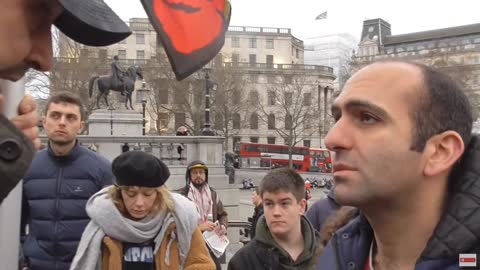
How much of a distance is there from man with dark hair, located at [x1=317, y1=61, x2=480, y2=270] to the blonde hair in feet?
5.60

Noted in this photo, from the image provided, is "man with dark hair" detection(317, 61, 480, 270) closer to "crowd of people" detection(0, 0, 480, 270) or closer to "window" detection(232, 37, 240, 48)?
"crowd of people" detection(0, 0, 480, 270)

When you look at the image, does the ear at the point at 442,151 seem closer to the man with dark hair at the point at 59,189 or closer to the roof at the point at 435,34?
the man with dark hair at the point at 59,189

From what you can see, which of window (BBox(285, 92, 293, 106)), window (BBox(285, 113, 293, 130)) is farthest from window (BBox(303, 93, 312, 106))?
window (BBox(285, 113, 293, 130))

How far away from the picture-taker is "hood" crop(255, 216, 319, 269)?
2980 millimetres

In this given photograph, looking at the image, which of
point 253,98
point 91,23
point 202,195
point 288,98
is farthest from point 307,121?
point 91,23

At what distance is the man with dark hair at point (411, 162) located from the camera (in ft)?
4.70

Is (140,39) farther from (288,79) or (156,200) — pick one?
(156,200)

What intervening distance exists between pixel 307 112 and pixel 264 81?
1603 centimetres

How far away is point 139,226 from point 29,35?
2.01 meters

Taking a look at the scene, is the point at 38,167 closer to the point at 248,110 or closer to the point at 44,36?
the point at 44,36

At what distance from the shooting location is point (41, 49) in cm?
113

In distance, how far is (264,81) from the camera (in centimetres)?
7262

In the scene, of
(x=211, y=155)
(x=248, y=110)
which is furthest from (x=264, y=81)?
(x=211, y=155)

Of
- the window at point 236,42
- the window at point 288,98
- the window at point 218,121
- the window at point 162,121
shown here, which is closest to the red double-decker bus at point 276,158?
the window at point 218,121
